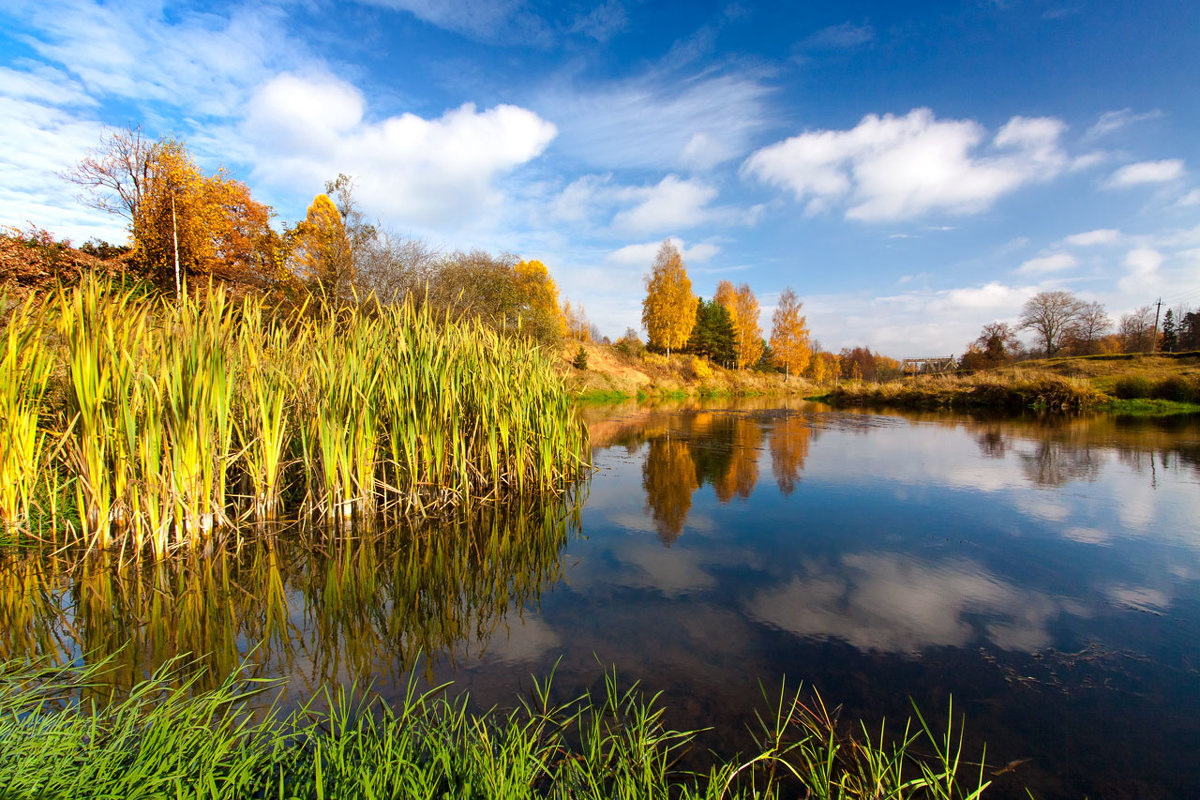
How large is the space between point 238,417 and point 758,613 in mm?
4288

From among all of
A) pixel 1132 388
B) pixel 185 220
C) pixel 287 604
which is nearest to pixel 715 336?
pixel 1132 388

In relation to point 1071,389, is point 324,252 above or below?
above

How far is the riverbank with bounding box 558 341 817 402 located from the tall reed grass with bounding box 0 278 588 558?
21019 millimetres

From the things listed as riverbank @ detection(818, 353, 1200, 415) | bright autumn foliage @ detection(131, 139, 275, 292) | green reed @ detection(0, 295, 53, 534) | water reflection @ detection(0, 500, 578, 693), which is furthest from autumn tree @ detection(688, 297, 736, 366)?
green reed @ detection(0, 295, 53, 534)

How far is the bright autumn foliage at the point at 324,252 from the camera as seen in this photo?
17177 mm

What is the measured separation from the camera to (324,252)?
2078 cm

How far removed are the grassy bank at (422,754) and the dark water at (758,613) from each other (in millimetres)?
172

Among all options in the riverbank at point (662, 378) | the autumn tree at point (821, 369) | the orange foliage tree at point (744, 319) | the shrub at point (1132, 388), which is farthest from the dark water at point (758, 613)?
the autumn tree at point (821, 369)

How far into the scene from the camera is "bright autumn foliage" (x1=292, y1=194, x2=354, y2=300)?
1718 cm

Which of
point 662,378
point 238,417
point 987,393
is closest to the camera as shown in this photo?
point 238,417

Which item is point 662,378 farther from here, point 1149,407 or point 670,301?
point 1149,407

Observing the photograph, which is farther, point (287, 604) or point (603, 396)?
point (603, 396)

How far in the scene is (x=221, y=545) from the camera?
3.72 meters

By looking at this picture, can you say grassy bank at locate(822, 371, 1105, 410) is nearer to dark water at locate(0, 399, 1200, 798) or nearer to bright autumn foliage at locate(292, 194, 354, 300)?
dark water at locate(0, 399, 1200, 798)
